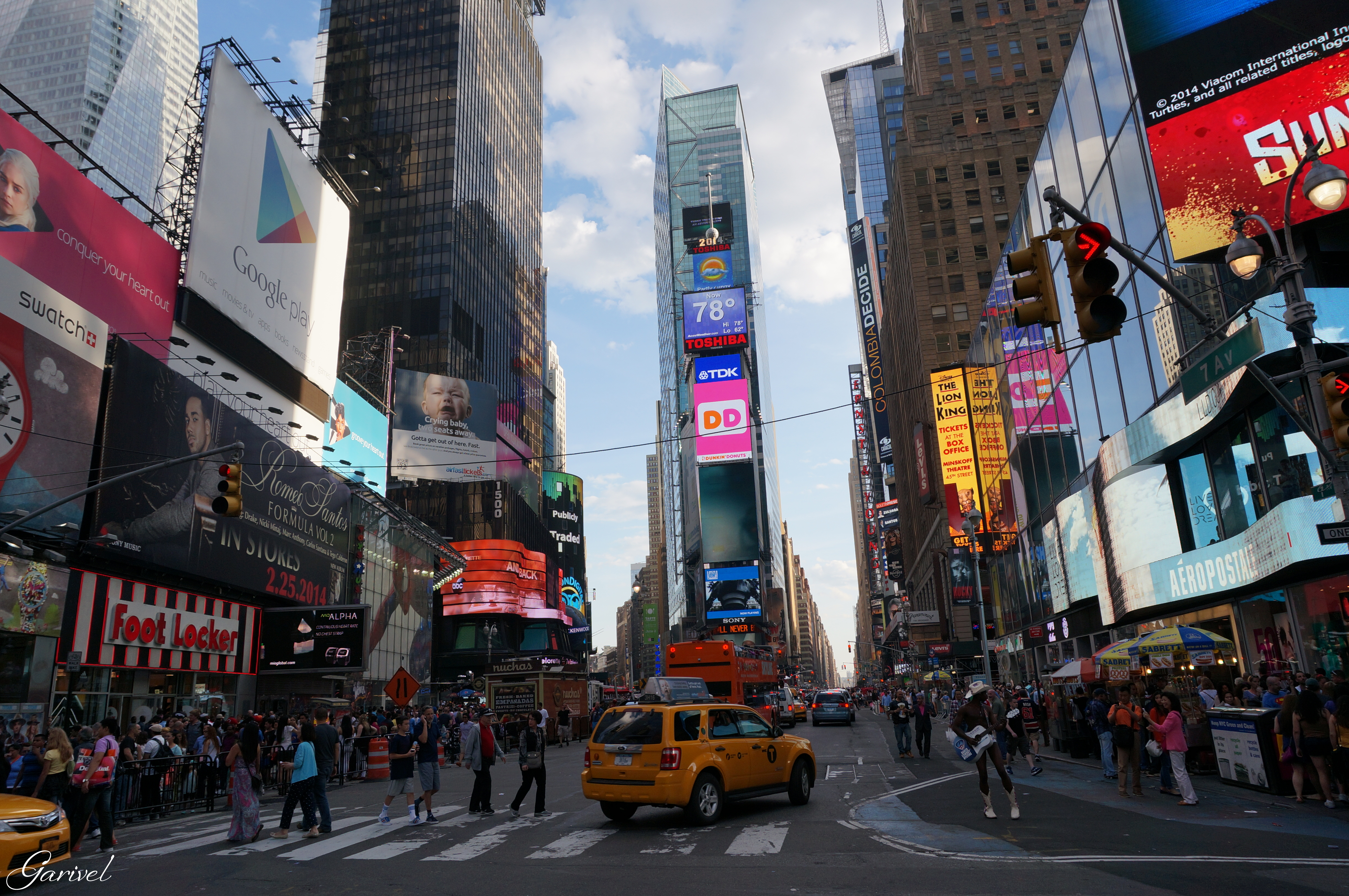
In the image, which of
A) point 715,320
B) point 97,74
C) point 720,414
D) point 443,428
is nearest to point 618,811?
point 443,428

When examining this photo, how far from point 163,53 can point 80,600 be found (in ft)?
498

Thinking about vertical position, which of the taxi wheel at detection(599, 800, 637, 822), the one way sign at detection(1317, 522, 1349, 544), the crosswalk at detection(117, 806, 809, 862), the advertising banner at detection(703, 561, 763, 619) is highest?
the advertising banner at detection(703, 561, 763, 619)

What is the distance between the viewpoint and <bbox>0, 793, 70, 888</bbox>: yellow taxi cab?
27.5ft

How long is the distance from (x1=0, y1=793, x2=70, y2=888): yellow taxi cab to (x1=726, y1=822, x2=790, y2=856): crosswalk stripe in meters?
7.11

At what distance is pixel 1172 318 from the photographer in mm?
23297

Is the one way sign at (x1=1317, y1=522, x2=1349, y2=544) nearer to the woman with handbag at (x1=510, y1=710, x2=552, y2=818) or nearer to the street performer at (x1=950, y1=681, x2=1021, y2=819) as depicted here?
the street performer at (x1=950, y1=681, x2=1021, y2=819)

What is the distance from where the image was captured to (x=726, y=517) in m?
128

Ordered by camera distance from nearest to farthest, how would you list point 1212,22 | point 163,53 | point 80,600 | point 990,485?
point 1212,22, point 80,600, point 990,485, point 163,53

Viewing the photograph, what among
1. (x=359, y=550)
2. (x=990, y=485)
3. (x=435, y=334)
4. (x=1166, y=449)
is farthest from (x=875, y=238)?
A: (x=1166, y=449)

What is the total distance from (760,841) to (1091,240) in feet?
25.5

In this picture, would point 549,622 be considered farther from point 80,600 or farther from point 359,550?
point 80,600

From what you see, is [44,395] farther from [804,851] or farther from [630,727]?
[804,851]

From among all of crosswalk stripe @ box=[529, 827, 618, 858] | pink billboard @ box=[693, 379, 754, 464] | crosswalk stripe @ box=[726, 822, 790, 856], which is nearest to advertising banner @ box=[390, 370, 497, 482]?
pink billboard @ box=[693, 379, 754, 464]

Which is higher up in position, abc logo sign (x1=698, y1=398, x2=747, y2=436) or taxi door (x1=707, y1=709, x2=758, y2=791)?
abc logo sign (x1=698, y1=398, x2=747, y2=436)
